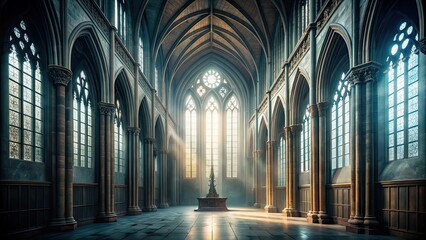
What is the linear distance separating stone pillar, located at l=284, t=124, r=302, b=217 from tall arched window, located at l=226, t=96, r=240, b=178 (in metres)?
23.1

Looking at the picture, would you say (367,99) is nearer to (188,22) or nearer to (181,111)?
(188,22)

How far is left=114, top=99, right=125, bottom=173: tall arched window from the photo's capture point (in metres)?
23.8

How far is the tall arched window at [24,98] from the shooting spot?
12.7 metres

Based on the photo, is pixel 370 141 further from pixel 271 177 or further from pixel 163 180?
pixel 163 180

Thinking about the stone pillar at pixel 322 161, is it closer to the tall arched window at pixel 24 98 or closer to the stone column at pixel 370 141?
the stone column at pixel 370 141

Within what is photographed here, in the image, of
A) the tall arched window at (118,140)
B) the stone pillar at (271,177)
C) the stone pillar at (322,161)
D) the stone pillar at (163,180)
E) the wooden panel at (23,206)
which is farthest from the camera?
the stone pillar at (163,180)

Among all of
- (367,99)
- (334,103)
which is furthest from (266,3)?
(367,99)

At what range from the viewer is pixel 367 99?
545 inches

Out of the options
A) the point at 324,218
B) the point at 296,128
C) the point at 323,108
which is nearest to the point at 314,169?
the point at 324,218

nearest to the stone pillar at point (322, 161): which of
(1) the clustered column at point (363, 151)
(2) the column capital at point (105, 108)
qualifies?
(1) the clustered column at point (363, 151)

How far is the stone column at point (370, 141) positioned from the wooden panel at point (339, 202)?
289cm

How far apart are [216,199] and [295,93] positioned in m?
11.9

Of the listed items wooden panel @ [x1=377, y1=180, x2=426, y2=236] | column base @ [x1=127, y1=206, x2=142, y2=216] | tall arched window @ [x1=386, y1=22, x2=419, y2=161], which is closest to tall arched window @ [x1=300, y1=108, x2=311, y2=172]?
tall arched window @ [x1=386, y1=22, x2=419, y2=161]

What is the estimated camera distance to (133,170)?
25.5 metres
